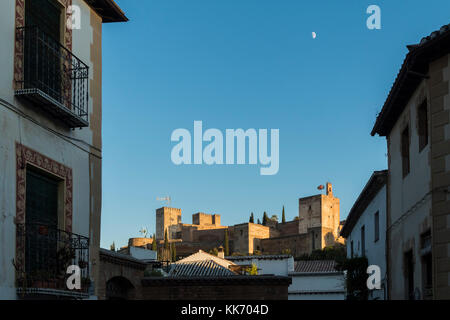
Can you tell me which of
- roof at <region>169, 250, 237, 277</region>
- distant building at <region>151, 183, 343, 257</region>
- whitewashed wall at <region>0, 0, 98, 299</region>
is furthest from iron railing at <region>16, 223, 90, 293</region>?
distant building at <region>151, 183, 343, 257</region>

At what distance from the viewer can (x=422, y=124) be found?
44.9 feet

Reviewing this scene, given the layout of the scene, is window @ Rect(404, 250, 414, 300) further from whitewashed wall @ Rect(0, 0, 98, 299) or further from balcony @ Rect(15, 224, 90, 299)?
whitewashed wall @ Rect(0, 0, 98, 299)

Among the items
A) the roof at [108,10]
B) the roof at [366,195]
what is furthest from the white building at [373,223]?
the roof at [108,10]

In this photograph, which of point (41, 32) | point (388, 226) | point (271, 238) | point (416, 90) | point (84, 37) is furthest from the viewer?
point (271, 238)

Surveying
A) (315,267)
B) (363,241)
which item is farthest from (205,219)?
(363,241)

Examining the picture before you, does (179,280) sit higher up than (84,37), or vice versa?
(84,37)

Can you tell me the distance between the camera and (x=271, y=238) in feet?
344

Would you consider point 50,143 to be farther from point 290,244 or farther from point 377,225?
point 290,244

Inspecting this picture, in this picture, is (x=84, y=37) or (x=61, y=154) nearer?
(x=61, y=154)

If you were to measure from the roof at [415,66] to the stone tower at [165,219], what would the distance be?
10695 centimetres

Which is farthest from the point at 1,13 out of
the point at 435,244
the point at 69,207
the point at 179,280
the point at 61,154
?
the point at 179,280

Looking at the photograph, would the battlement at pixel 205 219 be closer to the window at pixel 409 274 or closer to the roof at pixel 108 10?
the window at pixel 409 274

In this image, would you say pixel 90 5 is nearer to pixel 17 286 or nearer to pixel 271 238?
pixel 17 286

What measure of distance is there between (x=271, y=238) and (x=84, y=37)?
Answer: 9485 cm
